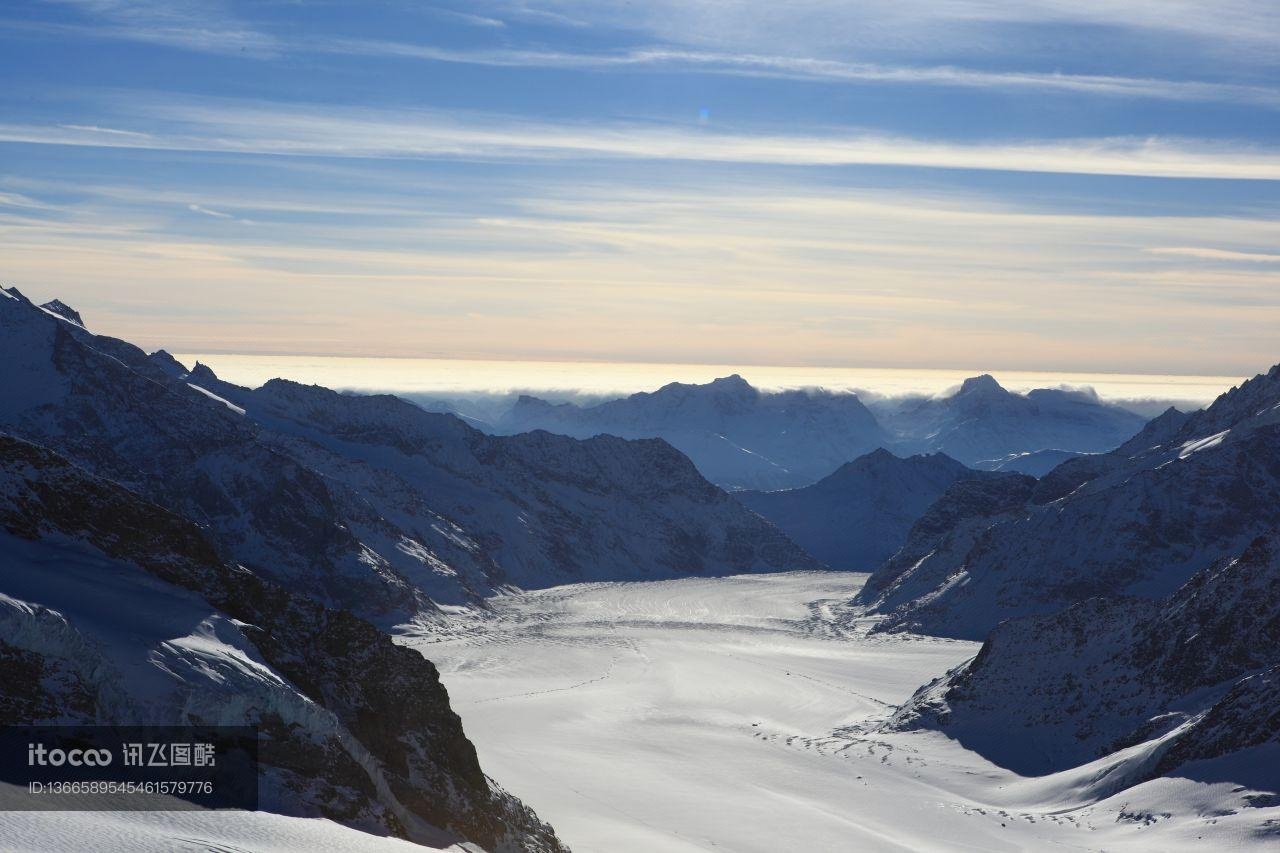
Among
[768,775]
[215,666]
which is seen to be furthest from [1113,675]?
[215,666]

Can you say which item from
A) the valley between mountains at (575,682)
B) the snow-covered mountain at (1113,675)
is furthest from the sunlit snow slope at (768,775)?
the snow-covered mountain at (1113,675)

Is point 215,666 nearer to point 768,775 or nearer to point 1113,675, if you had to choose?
point 768,775

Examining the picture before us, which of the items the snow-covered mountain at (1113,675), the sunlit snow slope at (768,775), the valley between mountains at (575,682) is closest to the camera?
the valley between mountains at (575,682)

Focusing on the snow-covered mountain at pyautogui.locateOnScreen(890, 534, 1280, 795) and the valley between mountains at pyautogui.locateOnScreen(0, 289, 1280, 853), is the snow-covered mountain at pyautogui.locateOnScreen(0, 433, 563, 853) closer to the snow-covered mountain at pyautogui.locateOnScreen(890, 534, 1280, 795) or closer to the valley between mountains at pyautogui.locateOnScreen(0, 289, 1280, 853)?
the valley between mountains at pyautogui.locateOnScreen(0, 289, 1280, 853)

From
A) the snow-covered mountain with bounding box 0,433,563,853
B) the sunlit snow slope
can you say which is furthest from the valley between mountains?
the sunlit snow slope

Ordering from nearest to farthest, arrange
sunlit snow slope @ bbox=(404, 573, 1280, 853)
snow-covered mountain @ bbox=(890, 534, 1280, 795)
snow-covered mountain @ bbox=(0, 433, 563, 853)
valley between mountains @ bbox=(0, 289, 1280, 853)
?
snow-covered mountain @ bbox=(0, 433, 563, 853) < valley between mountains @ bbox=(0, 289, 1280, 853) < sunlit snow slope @ bbox=(404, 573, 1280, 853) < snow-covered mountain @ bbox=(890, 534, 1280, 795)

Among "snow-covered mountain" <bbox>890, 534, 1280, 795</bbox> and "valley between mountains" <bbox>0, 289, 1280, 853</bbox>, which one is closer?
"valley between mountains" <bbox>0, 289, 1280, 853</bbox>

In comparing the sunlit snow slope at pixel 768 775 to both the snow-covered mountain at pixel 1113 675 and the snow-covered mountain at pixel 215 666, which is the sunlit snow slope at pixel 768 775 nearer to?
the snow-covered mountain at pixel 1113 675
